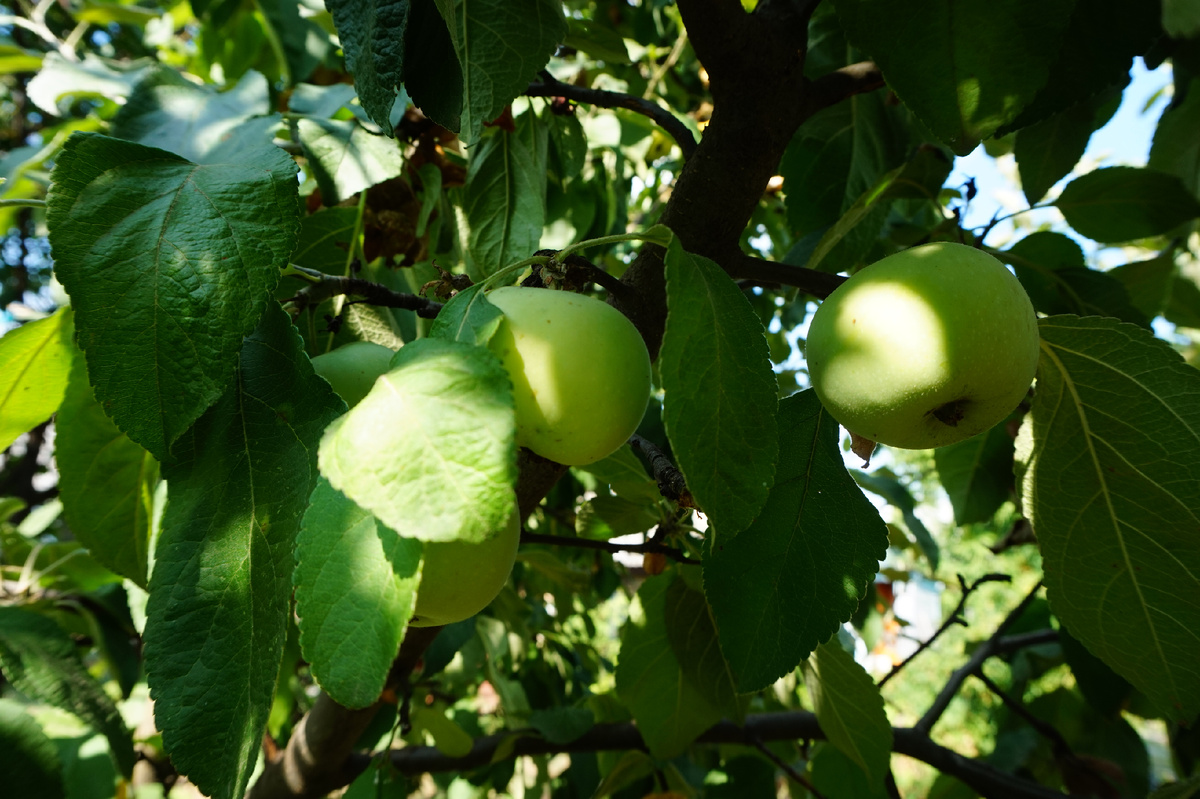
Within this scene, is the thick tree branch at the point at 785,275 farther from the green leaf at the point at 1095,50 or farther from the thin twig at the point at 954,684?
the thin twig at the point at 954,684

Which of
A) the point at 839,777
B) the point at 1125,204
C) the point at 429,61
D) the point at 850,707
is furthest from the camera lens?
the point at 839,777

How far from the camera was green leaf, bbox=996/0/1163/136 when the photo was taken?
31.6 inches

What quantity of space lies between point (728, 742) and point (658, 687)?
0.33 meters

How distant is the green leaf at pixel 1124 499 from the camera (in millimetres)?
734

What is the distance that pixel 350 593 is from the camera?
46cm

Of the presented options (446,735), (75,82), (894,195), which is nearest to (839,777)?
(446,735)

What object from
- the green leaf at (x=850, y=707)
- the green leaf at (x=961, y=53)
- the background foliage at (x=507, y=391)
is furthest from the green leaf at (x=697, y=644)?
the green leaf at (x=961, y=53)

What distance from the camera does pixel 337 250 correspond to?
1.04 m

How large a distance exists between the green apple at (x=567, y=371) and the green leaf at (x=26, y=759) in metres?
0.91

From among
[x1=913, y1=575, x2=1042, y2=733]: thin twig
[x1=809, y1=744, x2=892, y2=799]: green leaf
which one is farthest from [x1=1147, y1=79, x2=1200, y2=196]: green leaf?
[x1=809, y1=744, x2=892, y2=799]: green leaf

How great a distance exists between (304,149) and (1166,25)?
100cm

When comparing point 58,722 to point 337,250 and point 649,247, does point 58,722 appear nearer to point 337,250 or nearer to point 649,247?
point 337,250

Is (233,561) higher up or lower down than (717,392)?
lower down

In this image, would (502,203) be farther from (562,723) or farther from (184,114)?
(562,723)
